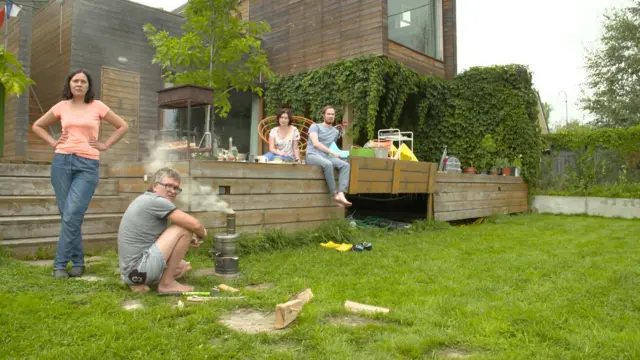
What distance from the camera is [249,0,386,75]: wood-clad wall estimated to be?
9.73 m

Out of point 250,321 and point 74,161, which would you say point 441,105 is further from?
point 250,321

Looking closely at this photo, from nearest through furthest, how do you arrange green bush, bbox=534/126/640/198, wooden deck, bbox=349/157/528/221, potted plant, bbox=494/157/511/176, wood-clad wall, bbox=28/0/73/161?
1. wooden deck, bbox=349/157/528/221
2. wood-clad wall, bbox=28/0/73/161
3. potted plant, bbox=494/157/511/176
4. green bush, bbox=534/126/640/198

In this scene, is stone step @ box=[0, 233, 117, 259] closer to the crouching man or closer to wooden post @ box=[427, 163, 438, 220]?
the crouching man

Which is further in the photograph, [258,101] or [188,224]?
[258,101]

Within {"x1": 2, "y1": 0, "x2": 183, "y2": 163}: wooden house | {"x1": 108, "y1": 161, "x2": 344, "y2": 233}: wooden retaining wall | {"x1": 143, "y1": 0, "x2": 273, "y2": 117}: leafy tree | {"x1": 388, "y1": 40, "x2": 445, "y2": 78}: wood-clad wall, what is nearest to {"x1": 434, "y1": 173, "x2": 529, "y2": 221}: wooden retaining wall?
{"x1": 108, "y1": 161, "x2": 344, "y2": 233}: wooden retaining wall

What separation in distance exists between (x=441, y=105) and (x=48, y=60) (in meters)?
8.53

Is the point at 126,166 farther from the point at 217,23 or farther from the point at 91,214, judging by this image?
the point at 217,23

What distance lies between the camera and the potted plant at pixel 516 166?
1071cm

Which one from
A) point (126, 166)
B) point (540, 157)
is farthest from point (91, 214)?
point (540, 157)

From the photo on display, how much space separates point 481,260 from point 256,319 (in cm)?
273

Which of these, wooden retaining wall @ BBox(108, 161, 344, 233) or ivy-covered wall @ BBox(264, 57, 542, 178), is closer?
wooden retaining wall @ BBox(108, 161, 344, 233)

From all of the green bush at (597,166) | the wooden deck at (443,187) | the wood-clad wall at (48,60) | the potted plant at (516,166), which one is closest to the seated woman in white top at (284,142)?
the wooden deck at (443,187)

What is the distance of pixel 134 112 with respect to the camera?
951 cm

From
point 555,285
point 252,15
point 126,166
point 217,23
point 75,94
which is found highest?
point 252,15
